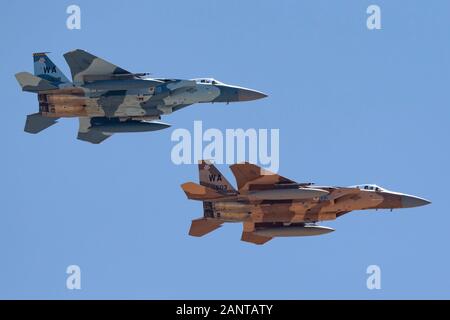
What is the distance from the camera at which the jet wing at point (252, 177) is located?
5500 cm

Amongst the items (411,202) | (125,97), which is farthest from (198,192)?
(411,202)

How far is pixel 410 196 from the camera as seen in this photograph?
56.2m

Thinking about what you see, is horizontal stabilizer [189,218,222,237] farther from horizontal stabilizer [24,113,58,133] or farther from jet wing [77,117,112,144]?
horizontal stabilizer [24,113,58,133]

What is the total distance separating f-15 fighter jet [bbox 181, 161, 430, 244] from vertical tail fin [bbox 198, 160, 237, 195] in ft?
0.10

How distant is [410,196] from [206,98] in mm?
7169

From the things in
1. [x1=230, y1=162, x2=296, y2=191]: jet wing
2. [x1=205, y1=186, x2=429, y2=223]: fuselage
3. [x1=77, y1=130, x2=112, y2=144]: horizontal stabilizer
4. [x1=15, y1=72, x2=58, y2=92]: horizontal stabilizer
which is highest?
[x1=15, y1=72, x2=58, y2=92]: horizontal stabilizer

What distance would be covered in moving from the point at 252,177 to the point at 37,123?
23.5 feet

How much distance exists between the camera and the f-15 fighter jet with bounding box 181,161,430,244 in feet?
180

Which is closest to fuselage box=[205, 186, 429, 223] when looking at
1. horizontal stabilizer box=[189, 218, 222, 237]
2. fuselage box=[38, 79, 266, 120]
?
horizontal stabilizer box=[189, 218, 222, 237]

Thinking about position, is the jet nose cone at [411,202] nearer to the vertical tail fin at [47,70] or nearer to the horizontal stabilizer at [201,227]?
the horizontal stabilizer at [201,227]

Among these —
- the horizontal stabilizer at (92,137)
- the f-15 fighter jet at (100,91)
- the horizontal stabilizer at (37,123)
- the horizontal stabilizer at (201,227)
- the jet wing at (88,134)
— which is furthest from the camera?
the horizontal stabilizer at (92,137)

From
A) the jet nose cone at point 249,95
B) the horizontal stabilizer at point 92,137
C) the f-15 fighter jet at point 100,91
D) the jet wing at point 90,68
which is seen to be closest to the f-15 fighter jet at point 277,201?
the jet nose cone at point 249,95

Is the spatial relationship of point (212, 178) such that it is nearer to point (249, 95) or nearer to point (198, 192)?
point (198, 192)
